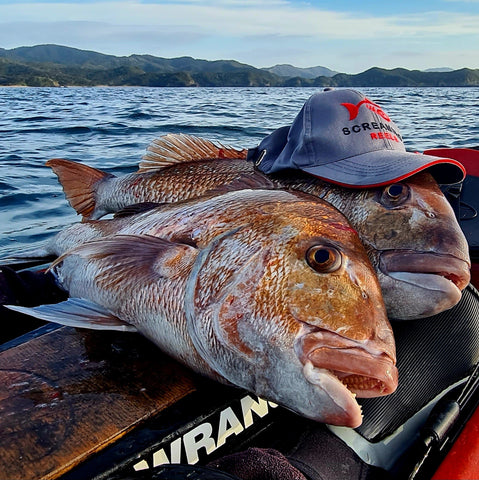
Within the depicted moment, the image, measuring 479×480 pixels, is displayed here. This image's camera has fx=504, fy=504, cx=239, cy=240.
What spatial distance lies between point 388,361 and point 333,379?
160 millimetres

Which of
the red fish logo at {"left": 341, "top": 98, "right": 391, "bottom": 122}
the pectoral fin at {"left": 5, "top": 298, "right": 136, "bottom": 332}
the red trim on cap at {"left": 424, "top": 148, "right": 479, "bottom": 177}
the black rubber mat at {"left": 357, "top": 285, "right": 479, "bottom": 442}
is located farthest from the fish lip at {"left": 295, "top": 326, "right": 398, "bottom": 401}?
the red trim on cap at {"left": 424, "top": 148, "right": 479, "bottom": 177}

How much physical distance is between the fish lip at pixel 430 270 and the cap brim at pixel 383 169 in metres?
0.37

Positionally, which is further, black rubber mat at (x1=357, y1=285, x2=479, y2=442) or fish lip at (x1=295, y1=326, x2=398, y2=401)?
black rubber mat at (x1=357, y1=285, x2=479, y2=442)

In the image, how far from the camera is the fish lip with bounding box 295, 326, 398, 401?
1.32 metres

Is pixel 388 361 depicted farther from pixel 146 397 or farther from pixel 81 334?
pixel 81 334

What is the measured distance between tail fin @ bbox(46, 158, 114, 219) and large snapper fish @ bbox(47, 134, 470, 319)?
0.39 metres

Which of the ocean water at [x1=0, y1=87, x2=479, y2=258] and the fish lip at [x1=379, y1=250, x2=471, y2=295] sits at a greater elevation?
the fish lip at [x1=379, y1=250, x2=471, y2=295]

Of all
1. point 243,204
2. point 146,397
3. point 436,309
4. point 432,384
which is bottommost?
point 432,384

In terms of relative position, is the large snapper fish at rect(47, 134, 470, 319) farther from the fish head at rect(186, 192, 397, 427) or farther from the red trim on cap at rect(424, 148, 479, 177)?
the red trim on cap at rect(424, 148, 479, 177)

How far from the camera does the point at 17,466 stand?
138 cm

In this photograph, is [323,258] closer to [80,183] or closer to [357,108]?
[357,108]

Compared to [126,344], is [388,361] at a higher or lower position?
higher

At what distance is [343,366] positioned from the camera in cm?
132

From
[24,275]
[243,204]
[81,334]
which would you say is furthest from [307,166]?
[24,275]
